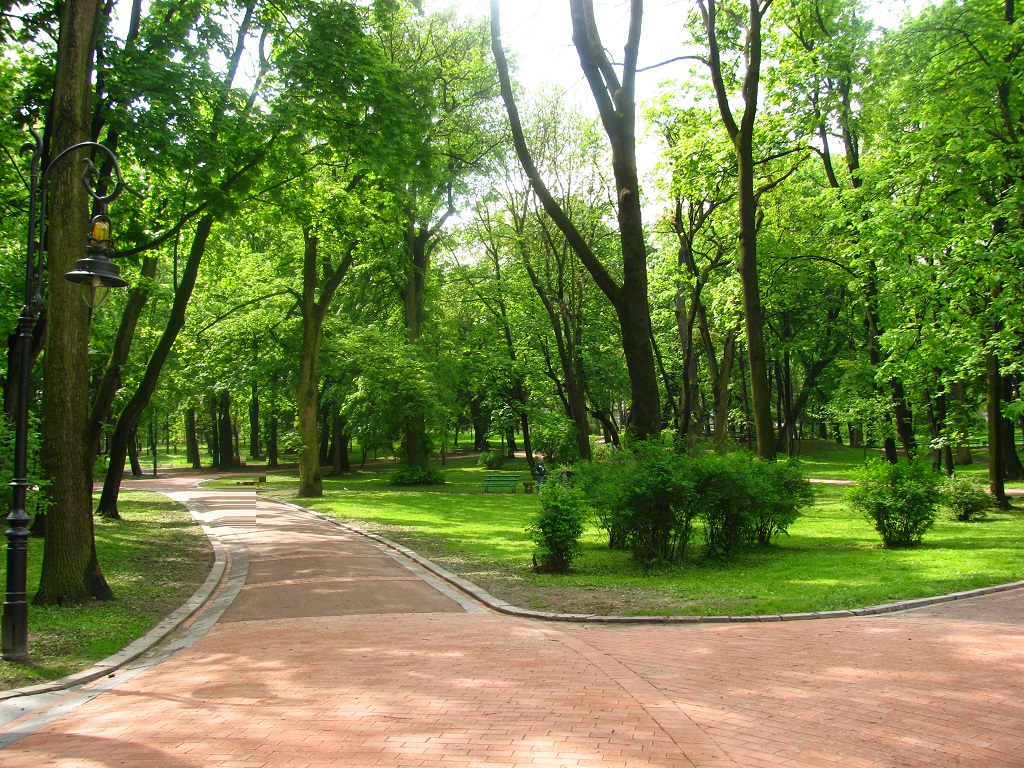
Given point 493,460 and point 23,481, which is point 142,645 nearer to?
point 23,481

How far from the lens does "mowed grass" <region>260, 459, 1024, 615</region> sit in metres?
9.41

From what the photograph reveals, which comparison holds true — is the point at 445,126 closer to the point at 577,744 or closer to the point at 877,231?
the point at 877,231

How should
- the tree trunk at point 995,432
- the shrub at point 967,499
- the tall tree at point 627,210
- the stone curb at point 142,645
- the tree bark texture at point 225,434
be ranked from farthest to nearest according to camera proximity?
the tree bark texture at point 225,434
the tree trunk at point 995,432
the shrub at point 967,499
the tall tree at point 627,210
the stone curb at point 142,645

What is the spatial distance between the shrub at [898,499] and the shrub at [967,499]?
3.89 metres

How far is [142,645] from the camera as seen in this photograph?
8.05 metres

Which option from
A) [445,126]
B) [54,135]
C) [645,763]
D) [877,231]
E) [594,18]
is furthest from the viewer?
[445,126]

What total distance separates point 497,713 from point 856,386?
2441 centimetres

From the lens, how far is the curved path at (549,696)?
4535mm

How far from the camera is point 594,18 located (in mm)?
13727

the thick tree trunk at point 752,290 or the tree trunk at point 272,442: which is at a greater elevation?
the thick tree trunk at point 752,290

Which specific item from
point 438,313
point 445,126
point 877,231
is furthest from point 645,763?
A: point 438,313

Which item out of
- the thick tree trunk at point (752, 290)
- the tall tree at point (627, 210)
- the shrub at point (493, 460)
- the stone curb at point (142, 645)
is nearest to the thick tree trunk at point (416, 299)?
the shrub at point (493, 460)

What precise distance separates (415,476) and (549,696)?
91.6 feet

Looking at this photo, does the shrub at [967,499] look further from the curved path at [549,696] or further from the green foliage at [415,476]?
Answer: the green foliage at [415,476]
